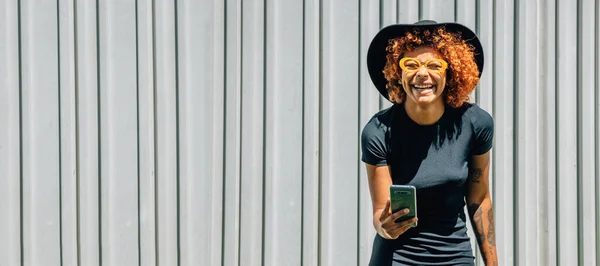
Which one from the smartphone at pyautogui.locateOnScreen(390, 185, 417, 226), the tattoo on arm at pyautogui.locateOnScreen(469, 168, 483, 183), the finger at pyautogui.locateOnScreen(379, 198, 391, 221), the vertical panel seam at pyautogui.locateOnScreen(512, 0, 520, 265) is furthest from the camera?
the vertical panel seam at pyautogui.locateOnScreen(512, 0, 520, 265)

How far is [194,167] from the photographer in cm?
480

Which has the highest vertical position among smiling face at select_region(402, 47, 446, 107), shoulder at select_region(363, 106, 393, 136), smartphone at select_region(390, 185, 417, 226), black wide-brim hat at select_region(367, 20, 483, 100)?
black wide-brim hat at select_region(367, 20, 483, 100)

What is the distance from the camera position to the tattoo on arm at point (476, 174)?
11.1ft

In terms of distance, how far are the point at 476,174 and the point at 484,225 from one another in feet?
0.71

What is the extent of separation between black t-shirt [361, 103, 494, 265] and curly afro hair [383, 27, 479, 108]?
7 centimetres

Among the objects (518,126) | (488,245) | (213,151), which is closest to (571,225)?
(518,126)

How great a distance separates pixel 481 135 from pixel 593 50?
2.00m

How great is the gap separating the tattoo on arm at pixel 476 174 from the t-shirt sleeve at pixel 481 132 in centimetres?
7

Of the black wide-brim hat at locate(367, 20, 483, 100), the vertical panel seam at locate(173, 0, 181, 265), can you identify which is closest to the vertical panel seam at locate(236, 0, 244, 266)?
the vertical panel seam at locate(173, 0, 181, 265)

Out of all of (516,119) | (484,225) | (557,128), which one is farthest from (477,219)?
(557,128)

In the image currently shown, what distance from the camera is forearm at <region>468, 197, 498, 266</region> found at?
3.44 metres

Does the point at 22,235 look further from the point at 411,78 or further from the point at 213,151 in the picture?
the point at 411,78

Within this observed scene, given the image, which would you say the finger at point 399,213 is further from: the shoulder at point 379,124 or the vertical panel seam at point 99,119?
the vertical panel seam at point 99,119

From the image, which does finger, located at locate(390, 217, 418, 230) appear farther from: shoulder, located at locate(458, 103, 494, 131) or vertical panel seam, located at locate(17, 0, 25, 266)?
vertical panel seam, located at locate(17, 0, 25, 266)
